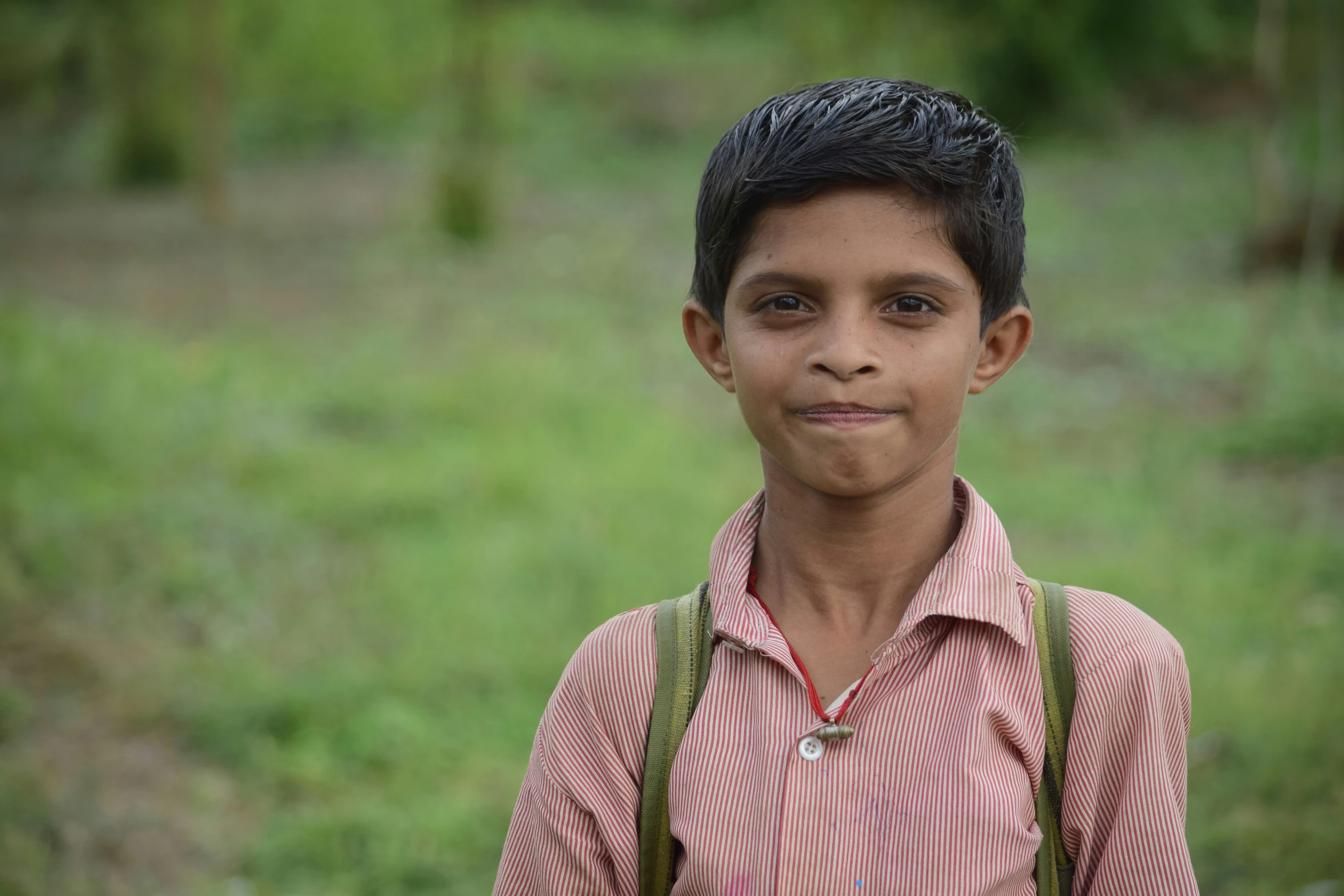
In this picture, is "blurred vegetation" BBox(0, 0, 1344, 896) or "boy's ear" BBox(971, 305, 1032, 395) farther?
"blurred vegetation" BBox(0, 0, 1344, 896)

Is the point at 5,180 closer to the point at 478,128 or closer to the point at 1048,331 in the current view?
the point at 478,128

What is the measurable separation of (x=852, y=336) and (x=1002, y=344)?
26 cm

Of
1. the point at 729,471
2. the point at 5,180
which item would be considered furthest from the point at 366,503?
the point at 5,180

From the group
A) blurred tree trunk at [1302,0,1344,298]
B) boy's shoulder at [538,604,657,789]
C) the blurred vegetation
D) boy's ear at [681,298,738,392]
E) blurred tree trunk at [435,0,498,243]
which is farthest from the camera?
blurred tree trunk at [435,0,498,243]

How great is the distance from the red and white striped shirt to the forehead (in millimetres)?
317

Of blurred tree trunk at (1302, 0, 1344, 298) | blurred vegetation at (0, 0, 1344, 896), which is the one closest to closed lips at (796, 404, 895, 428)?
blurred vegetation at (0, 0, 1344, 896)

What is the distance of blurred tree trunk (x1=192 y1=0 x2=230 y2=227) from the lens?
11.4 m

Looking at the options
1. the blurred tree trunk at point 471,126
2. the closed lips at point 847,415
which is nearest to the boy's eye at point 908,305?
the closed lips at point 847,415

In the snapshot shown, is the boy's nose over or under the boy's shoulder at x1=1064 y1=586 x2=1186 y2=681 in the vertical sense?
over

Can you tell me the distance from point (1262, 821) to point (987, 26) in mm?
5869

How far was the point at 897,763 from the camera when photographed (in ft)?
4.29

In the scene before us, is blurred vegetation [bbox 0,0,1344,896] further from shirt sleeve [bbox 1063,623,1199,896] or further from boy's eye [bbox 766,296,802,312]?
boy's eye [bbox 766,296,802,312]

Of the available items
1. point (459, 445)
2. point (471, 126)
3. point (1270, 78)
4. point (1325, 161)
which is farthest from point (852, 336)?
point (471, 126)

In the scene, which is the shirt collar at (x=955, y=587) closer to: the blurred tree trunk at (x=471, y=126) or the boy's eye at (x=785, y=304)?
the boy's eye at (x=785, y=304)
